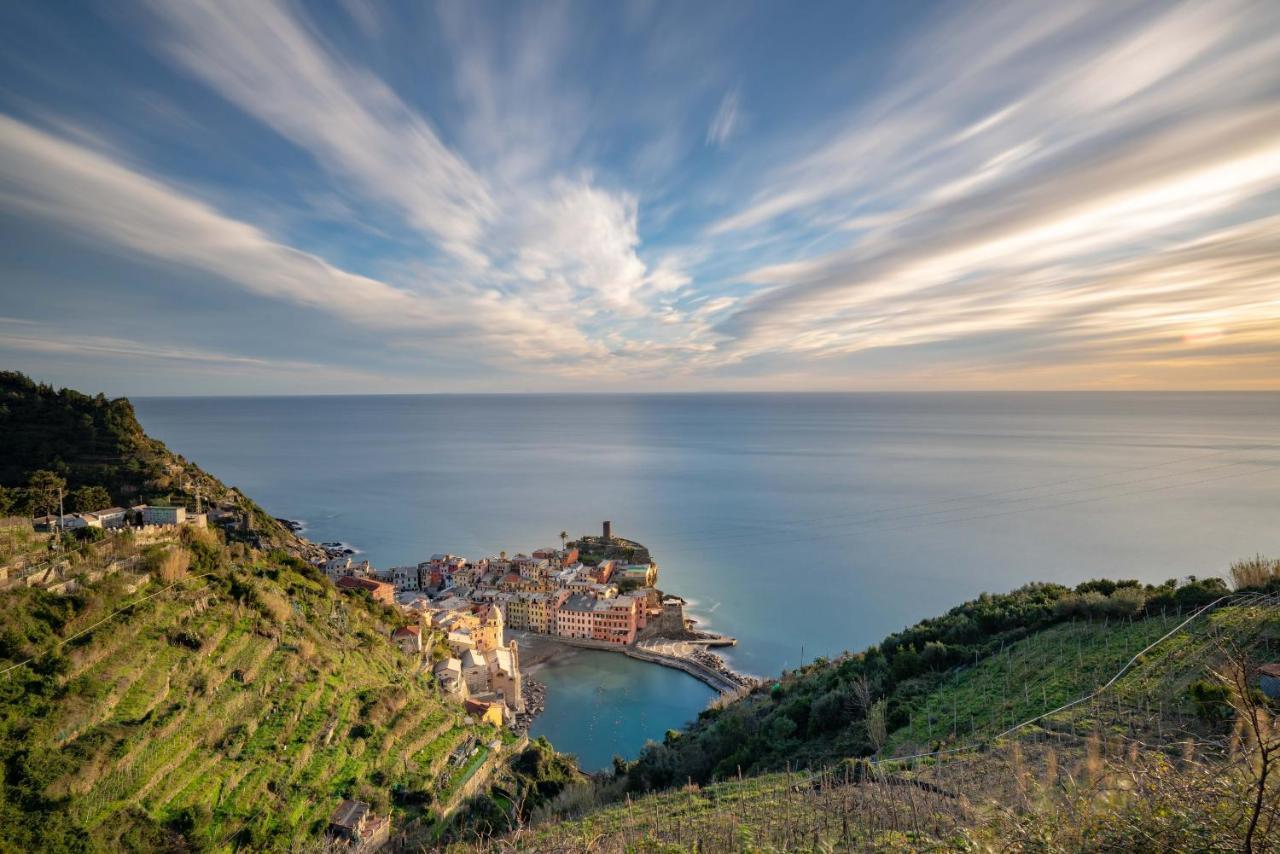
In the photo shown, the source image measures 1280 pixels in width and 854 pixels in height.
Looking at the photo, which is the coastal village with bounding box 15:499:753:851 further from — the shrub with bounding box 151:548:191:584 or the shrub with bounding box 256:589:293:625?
the shrub with bounding box 256:589:293:625

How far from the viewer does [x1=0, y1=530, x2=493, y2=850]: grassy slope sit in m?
6.70

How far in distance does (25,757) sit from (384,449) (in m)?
94.5

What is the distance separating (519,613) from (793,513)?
2972 cm

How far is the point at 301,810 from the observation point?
27.3 feet

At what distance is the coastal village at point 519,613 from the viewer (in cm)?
1980

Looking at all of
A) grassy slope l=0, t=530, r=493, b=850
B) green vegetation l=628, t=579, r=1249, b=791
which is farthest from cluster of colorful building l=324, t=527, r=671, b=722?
green vegetation l=628, t=579, r=1249, b=791

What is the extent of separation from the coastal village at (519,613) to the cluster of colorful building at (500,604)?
5 centimetres

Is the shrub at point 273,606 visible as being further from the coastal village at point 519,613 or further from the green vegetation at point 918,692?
the green vegetation at point 918,692

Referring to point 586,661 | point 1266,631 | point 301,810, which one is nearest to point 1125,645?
point 1266,631

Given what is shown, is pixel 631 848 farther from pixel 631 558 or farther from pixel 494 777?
pixel 631 558

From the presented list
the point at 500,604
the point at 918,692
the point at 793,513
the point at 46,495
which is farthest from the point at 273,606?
the point at 793,513

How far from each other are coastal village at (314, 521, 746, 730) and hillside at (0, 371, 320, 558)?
706 cm

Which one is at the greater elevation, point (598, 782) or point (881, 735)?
point (881, 735)

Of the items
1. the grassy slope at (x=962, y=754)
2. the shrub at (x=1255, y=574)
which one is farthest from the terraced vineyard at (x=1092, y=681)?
the shrub at (x=1255, y=574)
